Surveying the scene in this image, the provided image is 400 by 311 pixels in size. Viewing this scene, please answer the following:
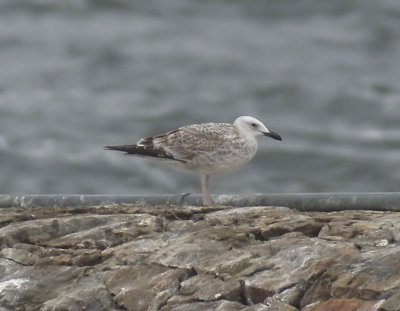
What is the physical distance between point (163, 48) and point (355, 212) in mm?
25366

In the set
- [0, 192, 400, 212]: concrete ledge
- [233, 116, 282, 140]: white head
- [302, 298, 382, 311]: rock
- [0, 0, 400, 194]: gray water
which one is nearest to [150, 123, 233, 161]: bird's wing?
[233, 116, 282, 140]: white head

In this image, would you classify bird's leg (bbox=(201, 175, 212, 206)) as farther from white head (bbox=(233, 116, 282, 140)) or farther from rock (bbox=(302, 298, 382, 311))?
rock (bbox=(302, 298, 382, 311))

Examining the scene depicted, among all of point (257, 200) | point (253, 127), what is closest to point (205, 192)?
point (257, 200)

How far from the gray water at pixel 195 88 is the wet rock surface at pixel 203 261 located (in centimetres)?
1557

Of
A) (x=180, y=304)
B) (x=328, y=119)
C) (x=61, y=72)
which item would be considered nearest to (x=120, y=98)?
(x=61, y=72)

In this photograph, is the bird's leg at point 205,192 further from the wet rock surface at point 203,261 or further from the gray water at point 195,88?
the gray water at point 195,88

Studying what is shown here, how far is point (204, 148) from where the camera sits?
10.5m

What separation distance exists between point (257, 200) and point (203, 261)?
6.17ft

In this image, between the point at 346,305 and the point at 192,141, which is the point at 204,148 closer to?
the point at 192,141

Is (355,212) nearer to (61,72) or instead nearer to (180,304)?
(180,304)

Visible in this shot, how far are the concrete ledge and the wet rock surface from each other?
354 millimetres

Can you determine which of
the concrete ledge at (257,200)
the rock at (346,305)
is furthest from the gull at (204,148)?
the rock at (346,305)

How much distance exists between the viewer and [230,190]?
24.7 metres

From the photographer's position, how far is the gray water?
25.7 m
